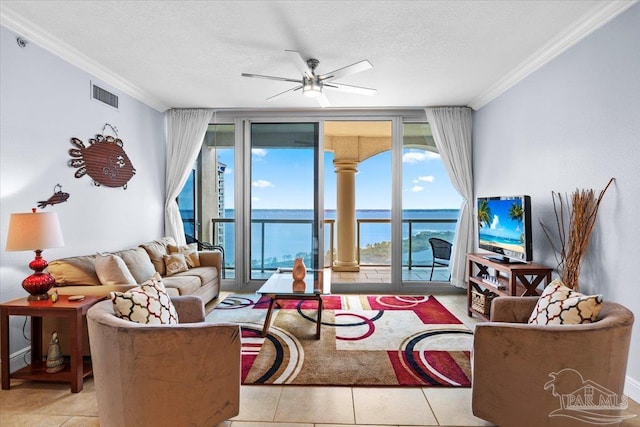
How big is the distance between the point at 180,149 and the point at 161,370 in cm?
396

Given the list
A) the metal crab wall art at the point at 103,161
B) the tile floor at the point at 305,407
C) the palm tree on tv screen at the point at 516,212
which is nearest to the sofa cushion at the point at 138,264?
the metal crab wall art at the point at 103,161

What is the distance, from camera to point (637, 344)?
2256 millimetres

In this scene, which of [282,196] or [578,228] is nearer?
[578,228]

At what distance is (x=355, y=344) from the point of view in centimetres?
311

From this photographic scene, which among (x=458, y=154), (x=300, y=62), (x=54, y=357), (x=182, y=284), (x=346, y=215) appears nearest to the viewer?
(x=54, y=357)

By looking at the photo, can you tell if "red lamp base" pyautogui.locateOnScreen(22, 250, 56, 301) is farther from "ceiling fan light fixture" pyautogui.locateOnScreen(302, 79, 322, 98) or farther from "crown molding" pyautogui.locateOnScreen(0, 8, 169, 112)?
"ceiling fan light fixture" pyautogui.locateOnScreen(302, 79, 322, 98)

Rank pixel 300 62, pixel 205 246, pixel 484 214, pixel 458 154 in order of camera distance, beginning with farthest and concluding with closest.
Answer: pixel 205 246 < pixel 458 154 < pixel 484 214 < pixel 300 62

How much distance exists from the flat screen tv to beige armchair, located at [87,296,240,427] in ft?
8.97

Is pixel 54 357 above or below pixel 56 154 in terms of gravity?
below

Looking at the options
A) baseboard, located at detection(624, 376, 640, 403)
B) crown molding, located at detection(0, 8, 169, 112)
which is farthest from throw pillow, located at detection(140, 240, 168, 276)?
baseboard, located at detection(624, 376, 640, 403)

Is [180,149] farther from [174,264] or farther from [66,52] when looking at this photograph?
[66,52]

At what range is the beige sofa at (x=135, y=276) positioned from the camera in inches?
107

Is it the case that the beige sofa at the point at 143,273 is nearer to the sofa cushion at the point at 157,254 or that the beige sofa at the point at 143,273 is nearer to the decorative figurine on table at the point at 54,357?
the sofa cushion at the point at 157,254

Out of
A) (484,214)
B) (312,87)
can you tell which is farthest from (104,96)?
(484,214)
